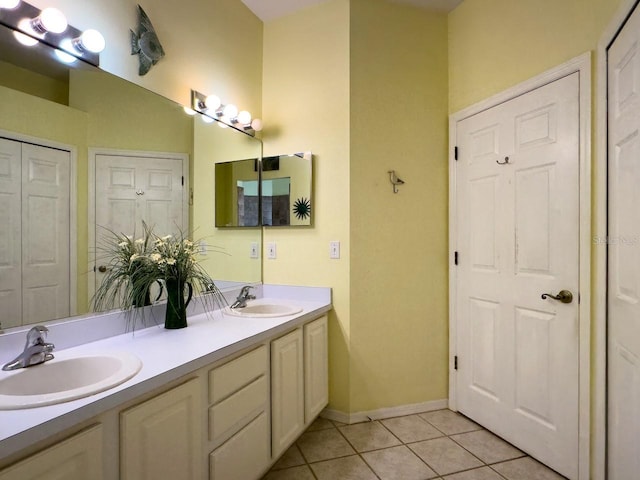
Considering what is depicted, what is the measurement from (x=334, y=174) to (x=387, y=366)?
1279 mm

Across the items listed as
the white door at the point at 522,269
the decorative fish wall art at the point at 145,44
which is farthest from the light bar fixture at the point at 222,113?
the white door at the point at 522,269

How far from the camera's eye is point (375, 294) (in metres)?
2.16

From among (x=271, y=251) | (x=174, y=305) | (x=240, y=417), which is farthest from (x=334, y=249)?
(x=240, y=417)

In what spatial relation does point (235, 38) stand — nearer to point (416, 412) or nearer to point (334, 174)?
point (334, 174)

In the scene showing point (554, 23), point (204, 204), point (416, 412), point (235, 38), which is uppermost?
point (235, 38)

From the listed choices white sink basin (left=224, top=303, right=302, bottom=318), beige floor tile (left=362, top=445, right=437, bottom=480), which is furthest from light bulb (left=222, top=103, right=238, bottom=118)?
beige floor tile (left=362, top=445, right=437, bottom=480)

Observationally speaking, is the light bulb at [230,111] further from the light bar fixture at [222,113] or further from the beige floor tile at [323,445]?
the beige floor tile at [323,445]

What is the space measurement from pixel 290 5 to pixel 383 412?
8.96 ft

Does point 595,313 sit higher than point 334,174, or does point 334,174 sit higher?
point 334,174

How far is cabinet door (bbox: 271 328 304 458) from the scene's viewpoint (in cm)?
160

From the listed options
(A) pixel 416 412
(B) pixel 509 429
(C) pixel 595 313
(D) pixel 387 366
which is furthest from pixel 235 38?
(B) pixel 509 429

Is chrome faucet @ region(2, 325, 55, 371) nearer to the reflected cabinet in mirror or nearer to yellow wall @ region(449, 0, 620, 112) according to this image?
the reflected cabinet in mirror

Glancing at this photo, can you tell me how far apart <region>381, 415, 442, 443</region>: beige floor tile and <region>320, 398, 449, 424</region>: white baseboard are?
0.11 ft

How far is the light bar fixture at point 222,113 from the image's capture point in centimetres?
192
